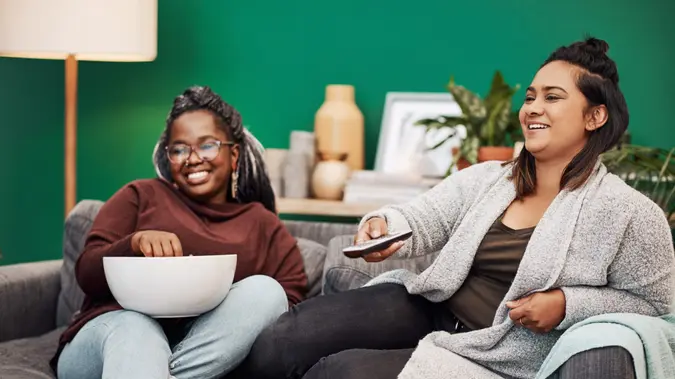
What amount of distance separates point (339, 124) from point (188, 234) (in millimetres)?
1045

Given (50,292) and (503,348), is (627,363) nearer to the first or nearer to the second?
(503,348)

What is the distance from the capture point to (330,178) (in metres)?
3.25

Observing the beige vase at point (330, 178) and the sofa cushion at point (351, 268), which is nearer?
the sofa cushion at point (351, 268)

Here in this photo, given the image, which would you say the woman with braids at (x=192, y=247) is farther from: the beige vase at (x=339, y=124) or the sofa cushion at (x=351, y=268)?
the beige vase at (x=339, y=124)

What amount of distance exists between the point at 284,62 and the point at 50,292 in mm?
1305

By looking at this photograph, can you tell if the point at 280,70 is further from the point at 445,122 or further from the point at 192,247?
the point at 192,247

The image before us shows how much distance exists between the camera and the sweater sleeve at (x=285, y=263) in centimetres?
239

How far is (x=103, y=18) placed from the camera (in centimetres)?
310

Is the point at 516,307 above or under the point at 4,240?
above

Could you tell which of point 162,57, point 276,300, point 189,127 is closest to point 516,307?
point 276,300

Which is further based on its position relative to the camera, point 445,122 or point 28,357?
point 445,122

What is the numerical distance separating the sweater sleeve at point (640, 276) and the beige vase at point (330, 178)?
1445 millimetres

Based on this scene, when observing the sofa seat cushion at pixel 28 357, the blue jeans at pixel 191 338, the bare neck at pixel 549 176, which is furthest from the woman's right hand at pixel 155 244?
the bare neck at pixel 549 176

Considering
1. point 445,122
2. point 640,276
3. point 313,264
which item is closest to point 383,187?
point 445,122
